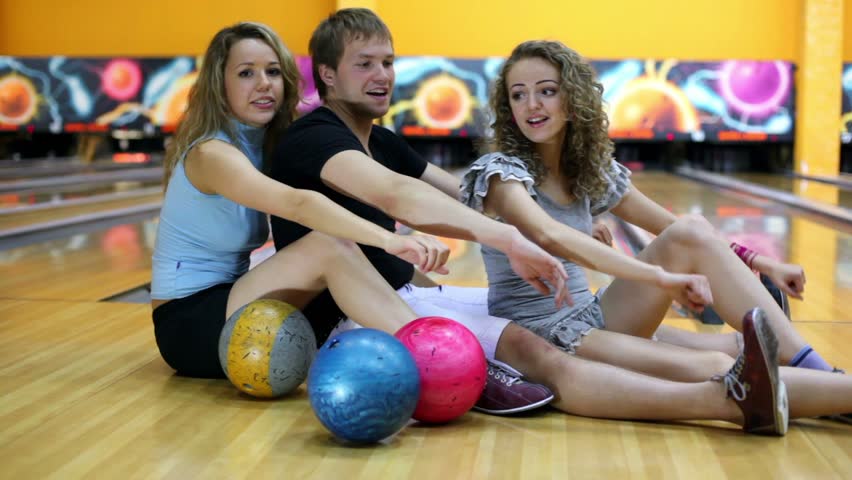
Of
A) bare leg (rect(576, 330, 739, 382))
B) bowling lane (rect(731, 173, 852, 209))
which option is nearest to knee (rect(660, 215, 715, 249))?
bare leg (rect(576, 330, 739, 382))

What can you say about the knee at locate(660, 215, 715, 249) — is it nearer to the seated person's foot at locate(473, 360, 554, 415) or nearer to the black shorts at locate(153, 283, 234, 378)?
the seated person's foot at locate(473, 360, 554, 415)

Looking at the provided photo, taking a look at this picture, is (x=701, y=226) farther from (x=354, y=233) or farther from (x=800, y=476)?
→ (x=354, y=233)

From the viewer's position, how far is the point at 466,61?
873 centimetres

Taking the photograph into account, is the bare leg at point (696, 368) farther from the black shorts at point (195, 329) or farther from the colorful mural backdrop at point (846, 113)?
the colorful mural backdrop at point (846, 113)

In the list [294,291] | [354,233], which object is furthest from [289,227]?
[354,233]

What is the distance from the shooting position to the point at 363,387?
153 centimetres

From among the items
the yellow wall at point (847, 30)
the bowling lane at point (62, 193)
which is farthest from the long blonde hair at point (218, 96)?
the yellow wall at point (847, 30)

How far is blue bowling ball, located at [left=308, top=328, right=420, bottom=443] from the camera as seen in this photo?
1536 millimetres

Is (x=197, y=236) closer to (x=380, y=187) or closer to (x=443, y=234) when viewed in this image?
(x=380, y=187)

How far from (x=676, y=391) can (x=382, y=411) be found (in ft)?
1.67

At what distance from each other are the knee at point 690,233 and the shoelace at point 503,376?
39cm

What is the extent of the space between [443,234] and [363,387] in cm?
36

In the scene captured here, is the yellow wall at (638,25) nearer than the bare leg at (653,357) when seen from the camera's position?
No

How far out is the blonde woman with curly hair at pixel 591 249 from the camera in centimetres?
171
